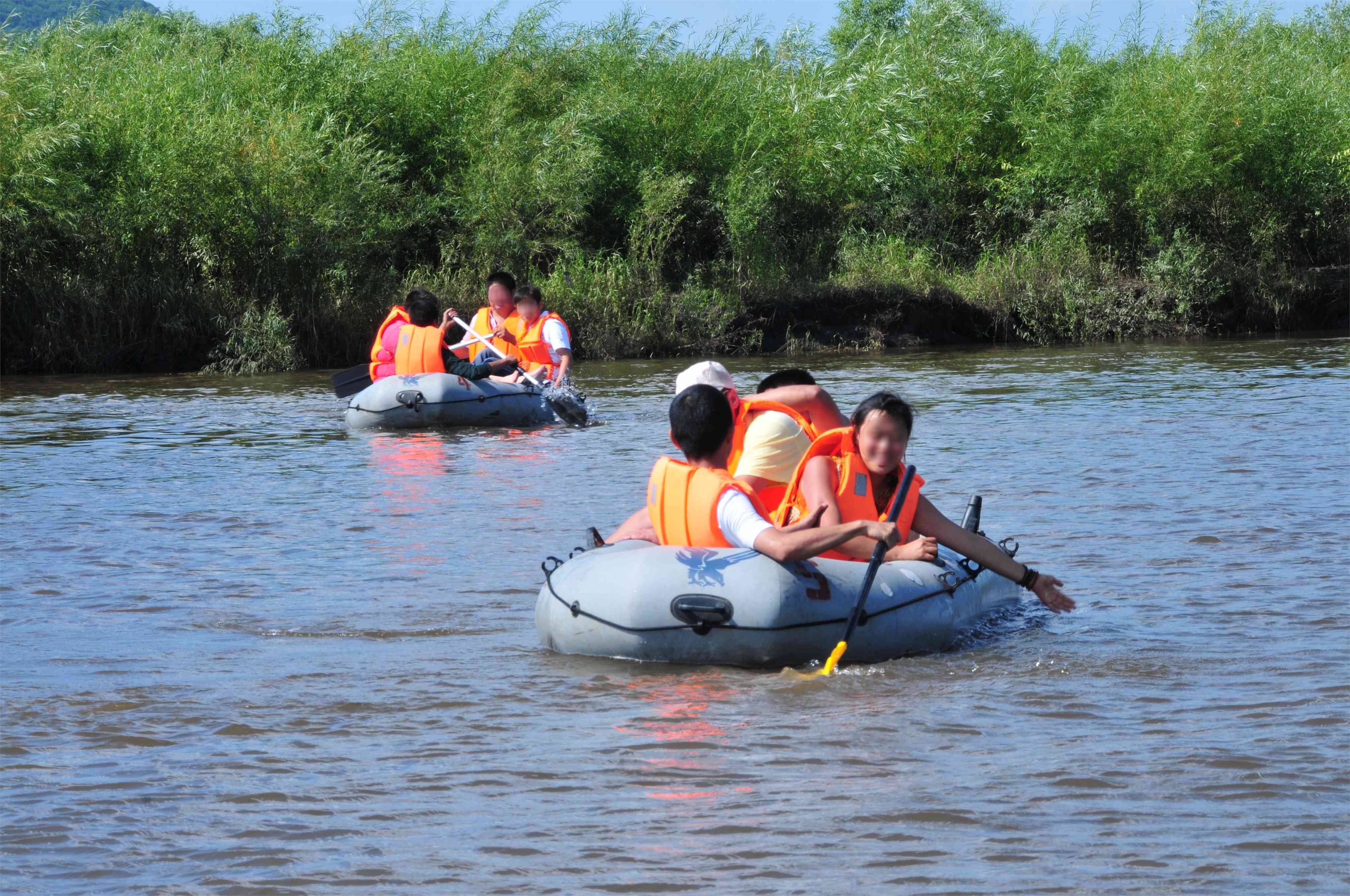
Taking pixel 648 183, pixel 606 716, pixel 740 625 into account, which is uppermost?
pixel 648 183

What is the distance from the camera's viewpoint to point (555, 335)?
1355cm

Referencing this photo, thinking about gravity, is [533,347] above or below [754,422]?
above

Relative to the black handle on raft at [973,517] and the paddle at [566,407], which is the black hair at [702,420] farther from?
the paddle at [566,407]

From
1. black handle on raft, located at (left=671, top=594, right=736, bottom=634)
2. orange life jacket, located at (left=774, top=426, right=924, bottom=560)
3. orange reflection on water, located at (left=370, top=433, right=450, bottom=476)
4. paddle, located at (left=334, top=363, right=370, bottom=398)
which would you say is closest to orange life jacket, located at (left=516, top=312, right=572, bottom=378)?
orange reflection on water, located at (left=370, top=433, right=450, bottom=476)

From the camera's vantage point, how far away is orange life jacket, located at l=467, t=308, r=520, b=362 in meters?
13.8

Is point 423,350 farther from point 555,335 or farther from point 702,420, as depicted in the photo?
point 702,420

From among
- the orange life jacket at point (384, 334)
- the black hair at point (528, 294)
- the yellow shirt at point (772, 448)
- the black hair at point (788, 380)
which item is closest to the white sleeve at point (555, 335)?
the black hair at point (528, 294)

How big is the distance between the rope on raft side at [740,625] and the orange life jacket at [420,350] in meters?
7.75

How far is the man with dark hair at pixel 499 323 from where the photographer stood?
13.5m

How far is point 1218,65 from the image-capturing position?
2594 cm

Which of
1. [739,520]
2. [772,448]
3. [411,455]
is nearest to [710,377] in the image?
Result: [772,448]

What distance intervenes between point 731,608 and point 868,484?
78 cm

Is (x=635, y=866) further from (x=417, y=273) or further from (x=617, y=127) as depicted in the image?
(x=617, y=127)

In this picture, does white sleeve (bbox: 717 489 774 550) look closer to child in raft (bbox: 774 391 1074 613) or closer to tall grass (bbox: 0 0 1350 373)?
child in raft (bbox: 774 391 1074 613)
